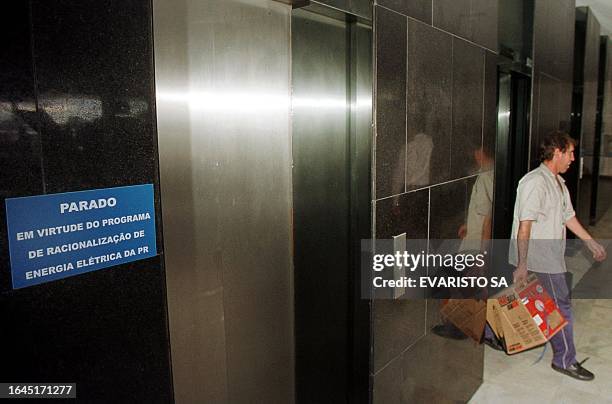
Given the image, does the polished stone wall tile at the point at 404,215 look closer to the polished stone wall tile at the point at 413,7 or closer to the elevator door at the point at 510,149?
the polished stone wall tile at the point at 413,7

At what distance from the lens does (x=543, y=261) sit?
4.74m

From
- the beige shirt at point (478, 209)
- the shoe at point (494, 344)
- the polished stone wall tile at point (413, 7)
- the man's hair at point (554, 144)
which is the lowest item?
the shoe at point (494, 344)

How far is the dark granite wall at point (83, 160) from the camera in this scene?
1.49m

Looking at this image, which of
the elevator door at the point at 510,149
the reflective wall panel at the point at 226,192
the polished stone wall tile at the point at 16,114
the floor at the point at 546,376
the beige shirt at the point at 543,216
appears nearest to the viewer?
the polished stone wall tile at the point at 16,114

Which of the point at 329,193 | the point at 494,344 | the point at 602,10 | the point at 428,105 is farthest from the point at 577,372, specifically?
the point at 602,10

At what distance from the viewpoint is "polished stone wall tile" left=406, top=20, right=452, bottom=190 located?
3232mm

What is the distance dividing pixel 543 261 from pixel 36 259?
4411mm

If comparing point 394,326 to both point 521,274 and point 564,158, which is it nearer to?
point 521,274

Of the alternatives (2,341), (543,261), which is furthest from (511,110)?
(2,341)

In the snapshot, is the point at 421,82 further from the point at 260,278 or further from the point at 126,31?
the point at 126,31

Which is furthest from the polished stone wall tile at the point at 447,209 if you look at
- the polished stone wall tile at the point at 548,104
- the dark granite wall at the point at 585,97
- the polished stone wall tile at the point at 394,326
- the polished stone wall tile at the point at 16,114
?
the dark granite wall at the point at 585,97

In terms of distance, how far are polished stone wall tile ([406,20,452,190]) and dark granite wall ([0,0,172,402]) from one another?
189cm

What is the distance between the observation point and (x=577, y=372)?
4770mm

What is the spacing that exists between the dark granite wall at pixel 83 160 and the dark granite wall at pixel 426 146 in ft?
4.91
